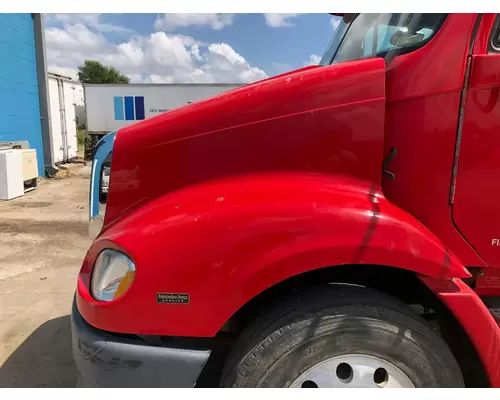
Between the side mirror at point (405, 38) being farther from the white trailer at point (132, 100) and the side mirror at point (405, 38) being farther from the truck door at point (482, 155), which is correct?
the white trailer at point (132, 100)

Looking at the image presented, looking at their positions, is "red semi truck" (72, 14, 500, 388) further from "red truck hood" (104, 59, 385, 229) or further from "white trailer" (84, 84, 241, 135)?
"white trailer" (84, 84, 241, 135)

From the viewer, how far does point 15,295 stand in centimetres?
415

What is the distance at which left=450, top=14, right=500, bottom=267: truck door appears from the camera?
1693 millimetres

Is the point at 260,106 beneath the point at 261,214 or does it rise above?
above

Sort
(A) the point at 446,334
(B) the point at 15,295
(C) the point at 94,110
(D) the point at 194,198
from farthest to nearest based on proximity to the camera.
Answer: (C) the point at 94,110 → (B) the point at 15,295 → (A) the point at 446,334 → (D) the point at 194,198

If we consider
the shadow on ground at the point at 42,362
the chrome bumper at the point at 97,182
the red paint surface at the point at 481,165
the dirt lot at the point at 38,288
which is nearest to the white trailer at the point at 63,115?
the dirt lot at the point at 38,288

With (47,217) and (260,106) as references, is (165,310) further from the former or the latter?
(47,217)

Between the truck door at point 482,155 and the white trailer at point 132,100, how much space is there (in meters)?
16.3

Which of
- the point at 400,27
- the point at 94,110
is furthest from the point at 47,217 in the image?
the point at 94,110

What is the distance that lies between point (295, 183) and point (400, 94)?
606 millimetres

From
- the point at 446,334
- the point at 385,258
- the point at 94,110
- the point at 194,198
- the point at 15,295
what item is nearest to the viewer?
the point at 385,258

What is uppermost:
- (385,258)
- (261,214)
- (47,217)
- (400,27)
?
(400,27)

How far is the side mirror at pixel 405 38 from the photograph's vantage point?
185 centimetres

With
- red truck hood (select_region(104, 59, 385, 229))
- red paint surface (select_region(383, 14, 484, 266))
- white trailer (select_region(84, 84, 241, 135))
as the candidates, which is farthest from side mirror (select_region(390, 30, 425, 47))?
white trailer (select_region(84, 84, 241, 135))
